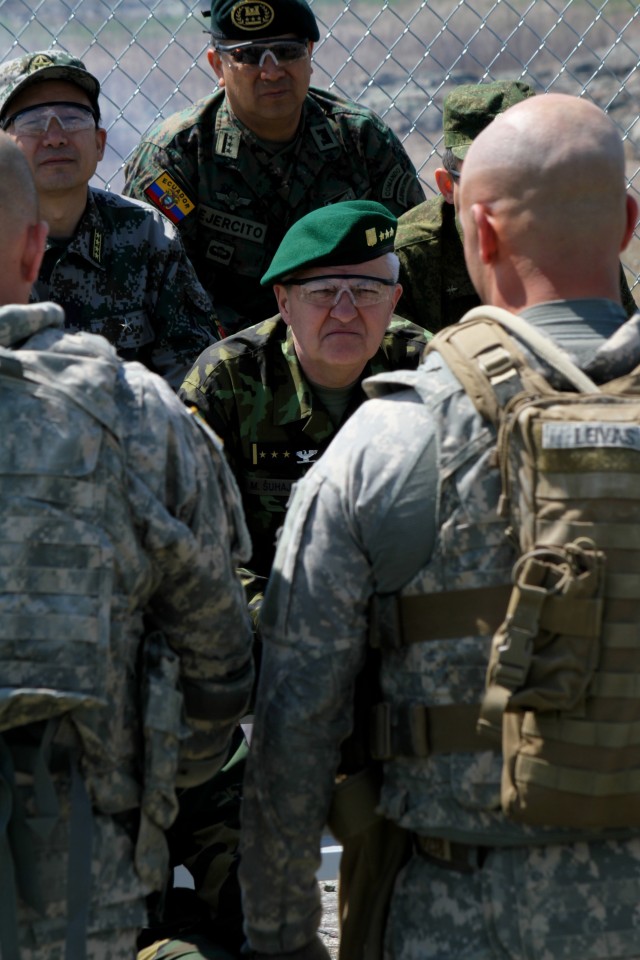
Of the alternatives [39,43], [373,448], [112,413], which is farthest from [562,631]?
[39,43]

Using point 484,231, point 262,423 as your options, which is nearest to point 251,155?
point 262,423

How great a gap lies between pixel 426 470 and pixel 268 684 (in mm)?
434

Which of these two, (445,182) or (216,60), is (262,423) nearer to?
(445,182)

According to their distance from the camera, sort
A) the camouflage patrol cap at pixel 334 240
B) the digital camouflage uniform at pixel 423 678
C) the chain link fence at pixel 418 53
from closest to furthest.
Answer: the digital camouflage uniform at pixel 423 678, the camouflage patrol cap at pixel 334 240, the chain link fence at pixel 418 53

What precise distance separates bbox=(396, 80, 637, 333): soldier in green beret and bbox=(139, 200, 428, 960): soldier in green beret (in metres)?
1.04

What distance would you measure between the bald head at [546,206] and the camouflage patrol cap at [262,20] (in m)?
3.00

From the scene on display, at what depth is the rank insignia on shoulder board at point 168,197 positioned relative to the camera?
5195 mm

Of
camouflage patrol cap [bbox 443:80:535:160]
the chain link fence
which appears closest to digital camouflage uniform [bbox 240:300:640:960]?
camouflage patrol cap [bbox 443:80:535:160]

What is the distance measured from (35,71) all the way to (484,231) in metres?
2.81

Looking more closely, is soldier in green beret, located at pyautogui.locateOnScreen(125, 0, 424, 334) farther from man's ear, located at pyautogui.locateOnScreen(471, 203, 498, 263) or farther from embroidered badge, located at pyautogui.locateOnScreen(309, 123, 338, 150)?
man's ear, located at pyautogui.locateOnScreen(471, 203, 498, 263)

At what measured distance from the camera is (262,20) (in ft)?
16.8

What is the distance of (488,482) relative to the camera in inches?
86.7

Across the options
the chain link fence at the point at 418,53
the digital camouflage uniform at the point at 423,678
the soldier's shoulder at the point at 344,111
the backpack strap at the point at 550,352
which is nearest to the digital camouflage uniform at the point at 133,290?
the soldier's shoulder at the point at 344,111

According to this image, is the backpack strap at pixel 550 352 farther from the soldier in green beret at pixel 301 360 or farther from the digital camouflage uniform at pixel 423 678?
the soldier in green beret at pixel 301 360
